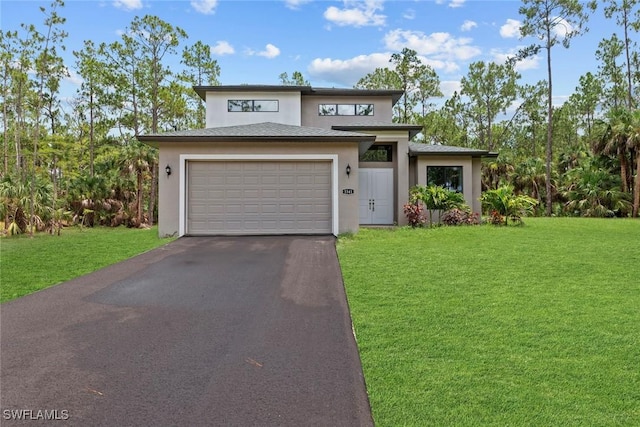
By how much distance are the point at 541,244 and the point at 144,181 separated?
16.1m

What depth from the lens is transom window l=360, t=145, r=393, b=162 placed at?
609 inches

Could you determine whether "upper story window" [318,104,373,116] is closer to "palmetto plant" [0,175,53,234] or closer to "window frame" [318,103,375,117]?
"window frame" [318,103,375,117]

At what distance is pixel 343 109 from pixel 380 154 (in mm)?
2760

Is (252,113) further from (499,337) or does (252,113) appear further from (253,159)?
(499,337)

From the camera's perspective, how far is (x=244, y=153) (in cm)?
1109

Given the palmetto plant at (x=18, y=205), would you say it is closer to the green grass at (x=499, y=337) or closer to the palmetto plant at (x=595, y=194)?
the green grass at (x=499, y=337)

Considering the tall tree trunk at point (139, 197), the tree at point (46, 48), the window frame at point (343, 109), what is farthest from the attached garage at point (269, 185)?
the tall tree trunk at point (139, 197)

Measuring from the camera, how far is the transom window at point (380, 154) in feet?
50.8

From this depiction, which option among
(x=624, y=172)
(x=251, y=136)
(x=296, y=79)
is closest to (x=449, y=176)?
(x=251, y=136)

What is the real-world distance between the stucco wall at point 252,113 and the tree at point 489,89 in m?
22.2

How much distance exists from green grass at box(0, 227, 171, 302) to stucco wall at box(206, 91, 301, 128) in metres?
6.45

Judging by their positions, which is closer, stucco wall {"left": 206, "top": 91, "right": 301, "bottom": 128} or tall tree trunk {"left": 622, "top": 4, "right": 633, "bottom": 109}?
stucco wall {"left": 206, "top": 91, "right": 301, "bottom": 128}

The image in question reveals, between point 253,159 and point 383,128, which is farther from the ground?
point 383,128

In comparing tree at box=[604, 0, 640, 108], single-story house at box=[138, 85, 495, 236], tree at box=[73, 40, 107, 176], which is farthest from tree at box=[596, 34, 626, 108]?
tree at box=[73, 40, 107, 176]
